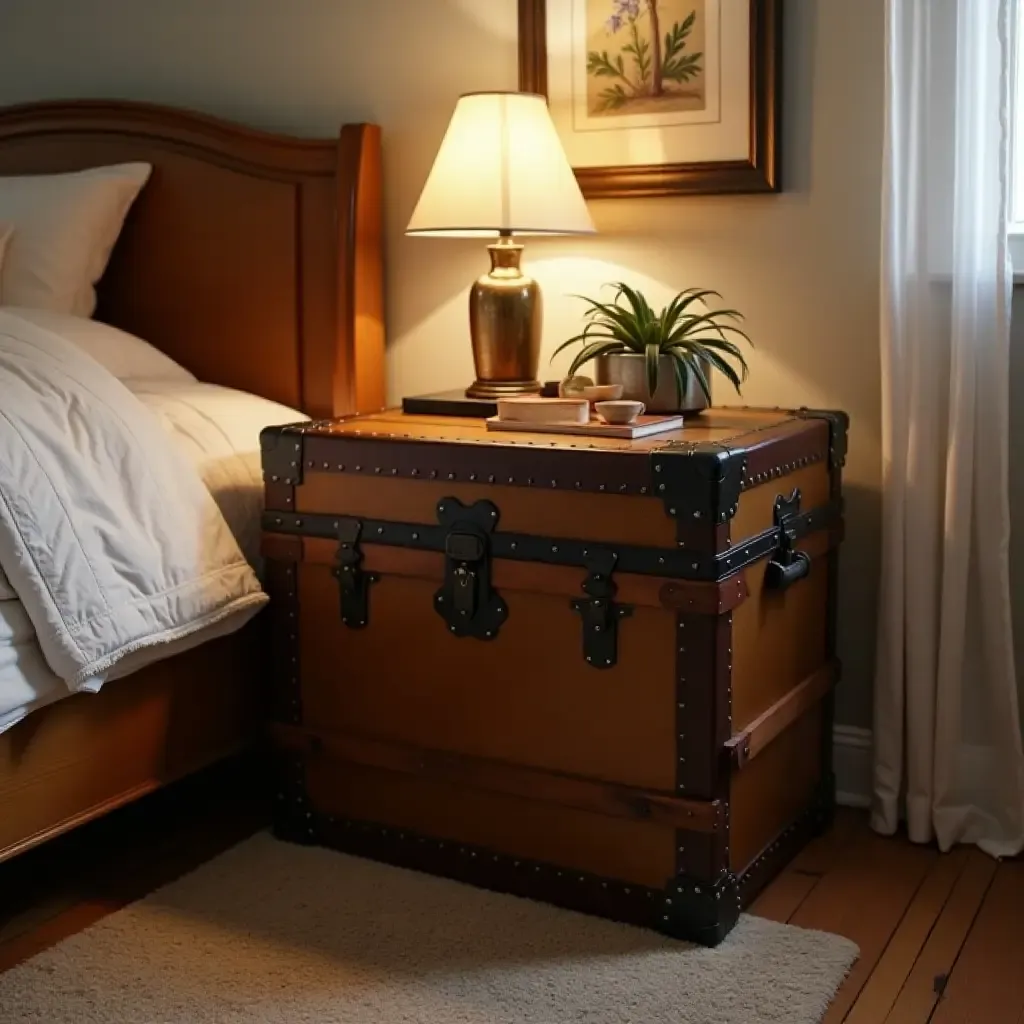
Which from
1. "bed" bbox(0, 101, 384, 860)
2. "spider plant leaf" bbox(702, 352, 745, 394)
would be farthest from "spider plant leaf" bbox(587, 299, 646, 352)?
"bed" bbox(0, 101, 384, 860)

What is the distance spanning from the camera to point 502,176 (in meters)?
2.28

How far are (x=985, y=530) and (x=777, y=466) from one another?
0.43 meters

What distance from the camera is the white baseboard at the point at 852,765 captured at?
2434 millimetres

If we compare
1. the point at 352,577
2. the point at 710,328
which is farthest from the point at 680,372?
the point at 352,577

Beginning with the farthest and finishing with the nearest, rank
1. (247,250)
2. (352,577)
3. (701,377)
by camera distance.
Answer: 1. (247,250)
2. (701,377)
3. (352,577)

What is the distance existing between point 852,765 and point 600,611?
2.63 feet

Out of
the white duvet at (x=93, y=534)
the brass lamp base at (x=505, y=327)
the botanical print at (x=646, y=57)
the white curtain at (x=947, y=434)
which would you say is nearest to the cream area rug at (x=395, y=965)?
the white duvet at (x=93, y=534)

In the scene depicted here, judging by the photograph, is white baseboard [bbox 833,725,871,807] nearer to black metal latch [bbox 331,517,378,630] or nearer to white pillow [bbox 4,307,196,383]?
black metal latch [bbox 331,517,378,630]

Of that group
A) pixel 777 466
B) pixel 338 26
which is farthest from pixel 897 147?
A: pixel 338 26

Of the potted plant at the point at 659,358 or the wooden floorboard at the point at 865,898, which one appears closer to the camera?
the wooden floorboard at the point at 865,898

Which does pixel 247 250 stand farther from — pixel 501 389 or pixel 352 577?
pixel 352 577

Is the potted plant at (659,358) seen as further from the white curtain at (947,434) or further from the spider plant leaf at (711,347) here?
the white curtain at (947,434)

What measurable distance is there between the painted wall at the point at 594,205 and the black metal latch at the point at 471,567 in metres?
0.70

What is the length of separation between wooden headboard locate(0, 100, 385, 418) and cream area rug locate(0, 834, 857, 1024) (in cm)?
106
